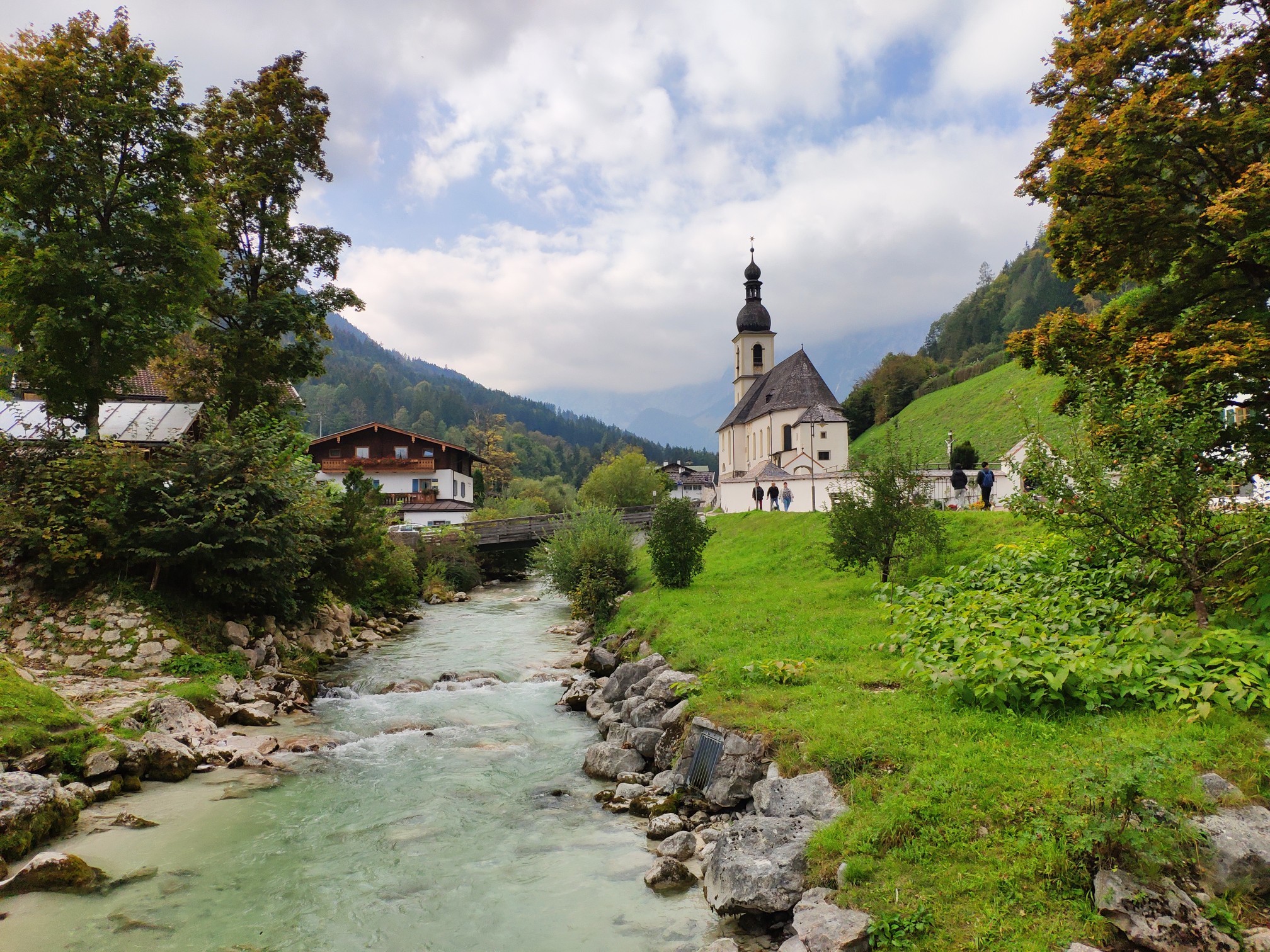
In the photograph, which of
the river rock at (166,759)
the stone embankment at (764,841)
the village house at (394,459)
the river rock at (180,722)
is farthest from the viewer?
the village house at (394,459)

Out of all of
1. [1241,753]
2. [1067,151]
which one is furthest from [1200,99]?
[1241,753]

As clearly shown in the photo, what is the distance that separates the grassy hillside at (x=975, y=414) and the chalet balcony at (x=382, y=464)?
32.9 m

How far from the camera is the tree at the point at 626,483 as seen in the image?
71375 millimetres

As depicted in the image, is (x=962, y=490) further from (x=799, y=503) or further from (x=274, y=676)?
(x=274, y=676)

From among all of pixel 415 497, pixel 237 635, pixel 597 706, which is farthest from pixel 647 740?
pixel 415 497

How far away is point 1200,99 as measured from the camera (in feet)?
30.3

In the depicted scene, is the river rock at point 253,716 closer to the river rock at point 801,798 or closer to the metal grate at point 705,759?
the metal grate at point 705,759

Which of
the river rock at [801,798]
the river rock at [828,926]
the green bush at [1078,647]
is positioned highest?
the green bush at [1078,647]

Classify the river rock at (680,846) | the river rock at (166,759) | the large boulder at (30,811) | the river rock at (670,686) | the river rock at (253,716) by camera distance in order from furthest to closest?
the river rock at (253,716) < the river rock at (670,686) < the river rock at (166,759) < the river rock at (680,846) < the large boulder at (30,811)

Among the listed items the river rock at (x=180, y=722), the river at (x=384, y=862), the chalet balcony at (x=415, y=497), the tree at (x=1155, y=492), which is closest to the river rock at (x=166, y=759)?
the river at (x=384, y=862)

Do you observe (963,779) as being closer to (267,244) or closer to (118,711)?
(118,711)

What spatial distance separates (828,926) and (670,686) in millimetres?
6156

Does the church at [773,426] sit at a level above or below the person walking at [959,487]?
above

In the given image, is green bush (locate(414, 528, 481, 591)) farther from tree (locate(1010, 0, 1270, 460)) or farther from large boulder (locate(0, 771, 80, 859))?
tree (locate(1010, 0, 1270, 460))
